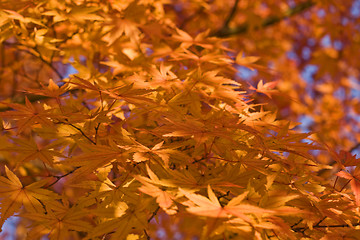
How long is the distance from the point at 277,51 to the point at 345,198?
332 cm

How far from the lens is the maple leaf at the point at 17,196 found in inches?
39.8

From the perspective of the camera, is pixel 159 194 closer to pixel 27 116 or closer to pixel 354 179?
pixel 27 116

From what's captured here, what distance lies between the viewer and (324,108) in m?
4.75

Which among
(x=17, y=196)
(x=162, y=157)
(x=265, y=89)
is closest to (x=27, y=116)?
(x=17, y=196)

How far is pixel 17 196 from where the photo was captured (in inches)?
40.6

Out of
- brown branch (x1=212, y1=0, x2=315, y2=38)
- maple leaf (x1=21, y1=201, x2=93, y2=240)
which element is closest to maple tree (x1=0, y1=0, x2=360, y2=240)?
maple leaf (x1=21, y1=201, x2=93, y2=240)

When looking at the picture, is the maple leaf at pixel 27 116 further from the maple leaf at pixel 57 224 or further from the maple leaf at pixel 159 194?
the maple leaf at pixel 159 194

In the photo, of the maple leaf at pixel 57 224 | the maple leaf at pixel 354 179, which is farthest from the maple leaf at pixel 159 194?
the maple leaf at pixel 354 179

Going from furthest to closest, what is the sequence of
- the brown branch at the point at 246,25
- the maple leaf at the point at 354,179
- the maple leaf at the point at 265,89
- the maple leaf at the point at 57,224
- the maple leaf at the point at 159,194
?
the brown branch at the point at 246,25 < the maple leaf at the point at 265,89 < the maple leaf at the point at 354,179 < the maple leaf at the point at 57,224 < the maple leaf at the point at 159,194

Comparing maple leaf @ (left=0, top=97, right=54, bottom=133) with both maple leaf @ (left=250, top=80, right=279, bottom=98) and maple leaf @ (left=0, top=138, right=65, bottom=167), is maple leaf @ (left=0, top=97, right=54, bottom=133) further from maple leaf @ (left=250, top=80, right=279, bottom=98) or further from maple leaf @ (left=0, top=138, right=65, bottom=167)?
maple leaf @ (left=250, top=80, right=279, bottom=98)

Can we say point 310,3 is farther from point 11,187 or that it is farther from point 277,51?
point 11,187

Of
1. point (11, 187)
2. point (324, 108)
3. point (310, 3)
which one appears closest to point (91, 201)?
point (11, 187)

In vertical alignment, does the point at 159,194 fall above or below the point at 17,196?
above

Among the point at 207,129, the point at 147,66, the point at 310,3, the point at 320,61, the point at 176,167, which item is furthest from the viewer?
the point at 320,61
